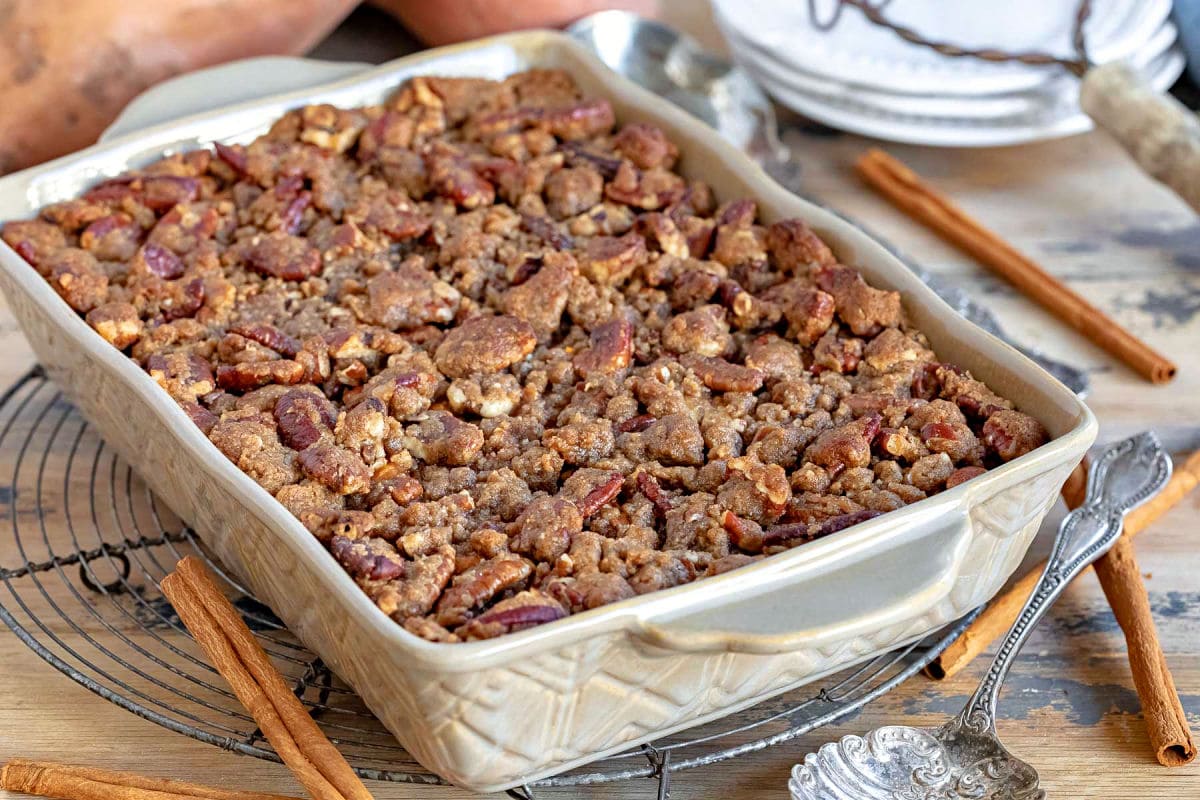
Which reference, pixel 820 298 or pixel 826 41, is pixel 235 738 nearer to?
pixel 820 298

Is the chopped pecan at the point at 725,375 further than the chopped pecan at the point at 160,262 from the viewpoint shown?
No

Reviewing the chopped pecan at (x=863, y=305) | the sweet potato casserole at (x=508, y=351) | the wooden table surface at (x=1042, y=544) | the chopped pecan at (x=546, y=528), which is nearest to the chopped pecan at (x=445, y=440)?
the sweet potato casserole at (x=508, y=351)

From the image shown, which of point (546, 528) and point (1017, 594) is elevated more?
point (546, 528)

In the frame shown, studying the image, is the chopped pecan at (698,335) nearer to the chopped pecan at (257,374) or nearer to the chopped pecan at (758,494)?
the chopped pecan at (758,494)

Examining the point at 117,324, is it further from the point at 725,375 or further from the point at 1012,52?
the point at 1012,52

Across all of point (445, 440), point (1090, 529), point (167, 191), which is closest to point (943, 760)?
point (1090, 529)

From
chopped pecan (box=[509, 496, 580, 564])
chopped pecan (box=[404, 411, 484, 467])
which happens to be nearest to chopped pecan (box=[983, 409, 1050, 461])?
chopped pecan (box=[509, 496, 580, 564])
